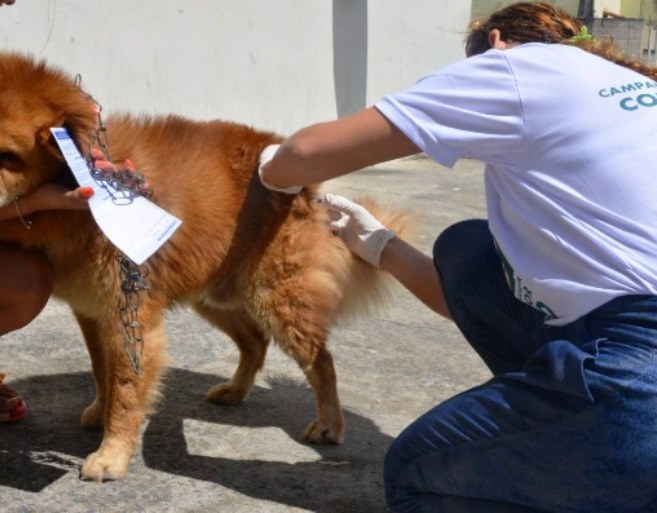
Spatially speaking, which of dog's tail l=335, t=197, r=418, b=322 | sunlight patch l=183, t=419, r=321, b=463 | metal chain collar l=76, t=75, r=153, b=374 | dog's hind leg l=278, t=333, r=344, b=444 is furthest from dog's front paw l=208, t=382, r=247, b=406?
metal chain collar l=76, t=75, r=153, b=374

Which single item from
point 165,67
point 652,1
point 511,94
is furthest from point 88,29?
point 652,1

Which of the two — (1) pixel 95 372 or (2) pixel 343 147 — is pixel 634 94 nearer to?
(2) pixel 343 147

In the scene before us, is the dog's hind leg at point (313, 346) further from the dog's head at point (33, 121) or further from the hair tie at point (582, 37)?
the hair tie at point (582, 37)

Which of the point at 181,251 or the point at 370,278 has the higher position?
the point at 181,251

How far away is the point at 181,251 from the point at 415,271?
828 mm

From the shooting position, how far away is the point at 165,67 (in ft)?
24.9

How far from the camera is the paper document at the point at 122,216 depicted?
2.80m

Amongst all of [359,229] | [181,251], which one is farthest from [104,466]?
[359,229]

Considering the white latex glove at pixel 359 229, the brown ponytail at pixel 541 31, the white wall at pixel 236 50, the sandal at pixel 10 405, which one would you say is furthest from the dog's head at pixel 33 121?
the white wall at pixel 236 50

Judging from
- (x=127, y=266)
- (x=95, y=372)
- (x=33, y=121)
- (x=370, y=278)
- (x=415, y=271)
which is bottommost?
(x=95, y=372)

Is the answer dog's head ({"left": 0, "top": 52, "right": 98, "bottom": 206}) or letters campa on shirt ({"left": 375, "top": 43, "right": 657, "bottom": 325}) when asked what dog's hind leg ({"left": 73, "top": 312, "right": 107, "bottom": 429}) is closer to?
dog's head ({"left": 0, "top": 52, "right": 98, "bottom": 206})

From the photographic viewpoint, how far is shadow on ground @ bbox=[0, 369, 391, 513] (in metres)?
3.14

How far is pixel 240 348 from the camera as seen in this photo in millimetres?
4020

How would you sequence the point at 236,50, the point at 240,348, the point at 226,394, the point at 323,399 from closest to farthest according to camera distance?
the point at 323,399
the point at 226,394
the point at 240,348
the point at 236,50
